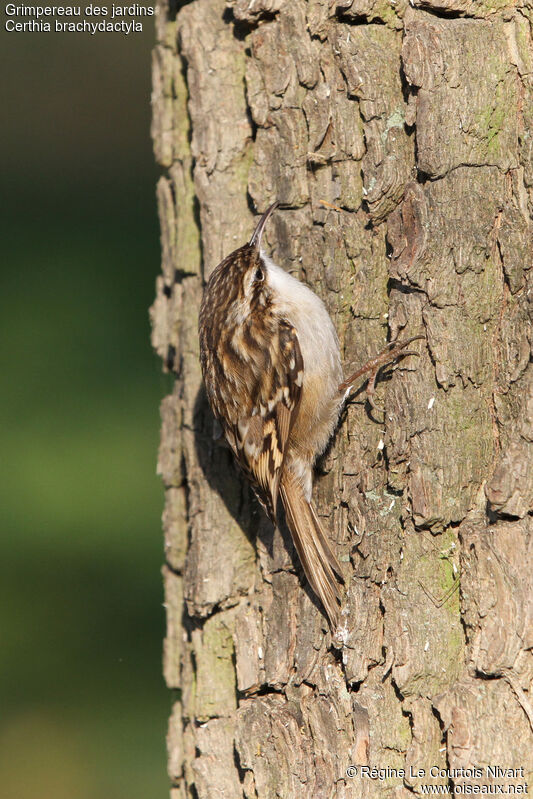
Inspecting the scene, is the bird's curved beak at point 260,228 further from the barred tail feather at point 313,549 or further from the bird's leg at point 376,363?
the barred tail feather at point 313,549

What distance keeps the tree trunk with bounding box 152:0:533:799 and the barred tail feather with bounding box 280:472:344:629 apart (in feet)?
0.12

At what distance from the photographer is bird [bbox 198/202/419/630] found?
8.46ft

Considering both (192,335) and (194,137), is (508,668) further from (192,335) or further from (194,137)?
(194,137)

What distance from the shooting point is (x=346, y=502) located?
8.20 feet

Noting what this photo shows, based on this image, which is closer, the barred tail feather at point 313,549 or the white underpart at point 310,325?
the barred tail feather at point 313,549

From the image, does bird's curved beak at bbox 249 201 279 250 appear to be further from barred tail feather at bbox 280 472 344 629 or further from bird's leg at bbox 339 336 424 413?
barred tail feather at bbox 280 472 344 629

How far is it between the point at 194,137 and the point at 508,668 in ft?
5.57

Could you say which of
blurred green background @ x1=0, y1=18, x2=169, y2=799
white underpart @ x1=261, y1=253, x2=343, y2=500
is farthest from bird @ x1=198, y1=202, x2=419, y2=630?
blurred green background @ x1=0, y1=18, x2=169, y2=799

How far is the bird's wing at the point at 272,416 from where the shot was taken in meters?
2.64

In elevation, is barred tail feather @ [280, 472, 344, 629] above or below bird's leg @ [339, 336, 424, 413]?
below

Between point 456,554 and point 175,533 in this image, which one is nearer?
point 456,554

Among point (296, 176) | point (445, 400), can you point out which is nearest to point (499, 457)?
point (445, 400)

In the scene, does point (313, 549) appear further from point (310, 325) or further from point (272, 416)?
point (310, 325)

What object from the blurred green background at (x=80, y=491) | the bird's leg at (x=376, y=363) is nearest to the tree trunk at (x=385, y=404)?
the bird's leg at (x=376, y=363)
